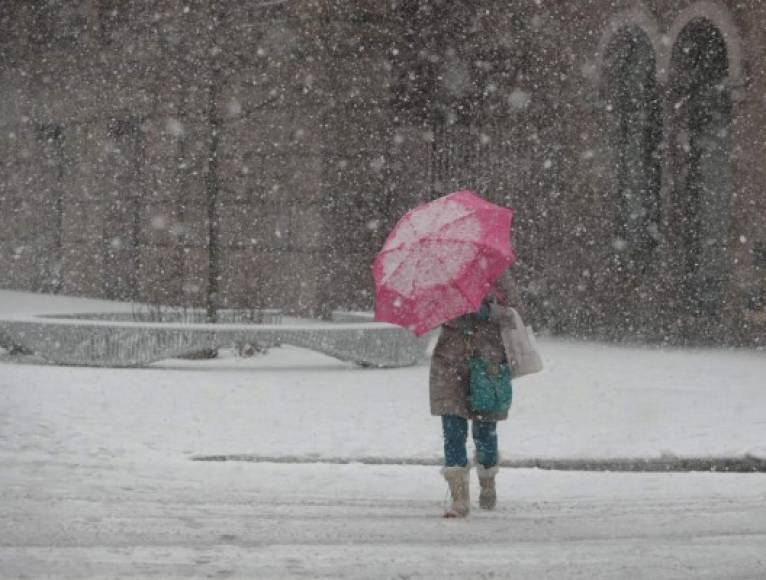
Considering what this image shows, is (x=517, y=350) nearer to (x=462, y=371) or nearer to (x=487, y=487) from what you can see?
(x=462, y=371)

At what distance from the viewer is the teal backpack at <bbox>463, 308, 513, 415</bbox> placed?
22.7 ft

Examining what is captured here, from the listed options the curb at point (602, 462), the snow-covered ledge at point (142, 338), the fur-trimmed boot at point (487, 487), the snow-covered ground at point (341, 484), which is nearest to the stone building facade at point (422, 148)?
the snow-covered ledge at point (142, 338)

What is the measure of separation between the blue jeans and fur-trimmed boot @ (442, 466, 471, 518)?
5cm

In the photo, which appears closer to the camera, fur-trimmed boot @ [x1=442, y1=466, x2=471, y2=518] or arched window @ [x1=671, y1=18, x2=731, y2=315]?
fur-trimmed boot @ [x1=442, y1=466, x2=471, y2=518]

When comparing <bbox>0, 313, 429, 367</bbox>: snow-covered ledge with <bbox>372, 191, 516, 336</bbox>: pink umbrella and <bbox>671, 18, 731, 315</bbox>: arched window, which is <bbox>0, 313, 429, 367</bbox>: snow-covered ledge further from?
<bbox>372, 191, 516, 336</bbox>: pink umbrella

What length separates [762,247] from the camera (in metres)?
17.1

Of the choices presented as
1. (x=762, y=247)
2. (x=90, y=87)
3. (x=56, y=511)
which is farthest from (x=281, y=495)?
(x=90, y=87)

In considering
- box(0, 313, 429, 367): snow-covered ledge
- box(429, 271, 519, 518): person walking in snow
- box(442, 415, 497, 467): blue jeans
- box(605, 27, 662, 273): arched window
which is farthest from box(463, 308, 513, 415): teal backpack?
box(605, 27, 662, 273): arched window

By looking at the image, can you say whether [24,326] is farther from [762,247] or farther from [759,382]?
[762,247]

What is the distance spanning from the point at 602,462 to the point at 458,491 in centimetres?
208

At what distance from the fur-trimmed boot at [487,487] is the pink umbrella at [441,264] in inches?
37.6

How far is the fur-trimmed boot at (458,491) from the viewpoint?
Result: 6.93 m

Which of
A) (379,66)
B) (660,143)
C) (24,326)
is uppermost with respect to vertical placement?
(379,66)

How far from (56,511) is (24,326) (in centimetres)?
761
